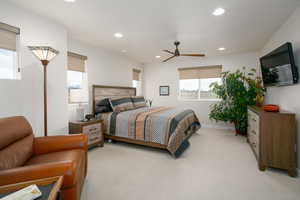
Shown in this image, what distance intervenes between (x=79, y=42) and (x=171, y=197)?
12.4 ft

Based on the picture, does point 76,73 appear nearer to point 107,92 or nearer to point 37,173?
point 107,92

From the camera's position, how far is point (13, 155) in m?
1.41

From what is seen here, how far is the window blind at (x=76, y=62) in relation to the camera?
3374mm

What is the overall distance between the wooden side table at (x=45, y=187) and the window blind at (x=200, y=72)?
499 cm

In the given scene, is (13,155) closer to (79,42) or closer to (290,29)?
(79,42)

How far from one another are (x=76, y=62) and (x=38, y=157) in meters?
2.49

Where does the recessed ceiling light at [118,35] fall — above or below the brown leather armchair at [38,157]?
above

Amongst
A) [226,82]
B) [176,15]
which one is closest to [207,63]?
[226,82]

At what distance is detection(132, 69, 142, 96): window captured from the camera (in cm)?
575

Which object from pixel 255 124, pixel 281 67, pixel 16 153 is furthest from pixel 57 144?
pixel 281 67

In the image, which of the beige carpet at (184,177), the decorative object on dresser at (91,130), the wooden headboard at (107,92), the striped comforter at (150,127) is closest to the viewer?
the beige carpet at (184,177)

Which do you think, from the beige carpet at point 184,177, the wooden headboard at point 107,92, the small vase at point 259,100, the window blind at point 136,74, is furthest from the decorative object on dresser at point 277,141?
the window blind at point 136,74

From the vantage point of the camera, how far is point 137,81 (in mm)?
6098

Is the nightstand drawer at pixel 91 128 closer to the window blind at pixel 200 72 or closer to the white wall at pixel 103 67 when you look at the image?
the white wall at pixel 103 67
